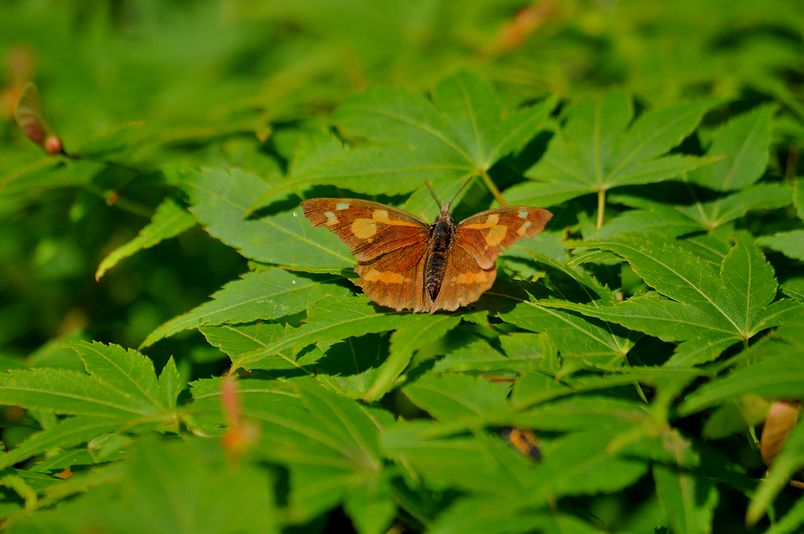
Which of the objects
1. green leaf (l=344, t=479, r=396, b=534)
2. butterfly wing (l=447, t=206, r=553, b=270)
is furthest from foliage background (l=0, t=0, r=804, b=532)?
butterfly wing (l=447, t=206, r=553, b=270)

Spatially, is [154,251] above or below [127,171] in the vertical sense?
below

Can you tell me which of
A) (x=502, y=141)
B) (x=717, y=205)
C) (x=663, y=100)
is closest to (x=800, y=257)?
(x=717, y=205)

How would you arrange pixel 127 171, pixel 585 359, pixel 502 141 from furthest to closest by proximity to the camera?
pixel 127 171
pixel 502 141
pixel 585 359

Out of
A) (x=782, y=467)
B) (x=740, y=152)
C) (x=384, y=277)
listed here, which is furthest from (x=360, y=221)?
(x=740, y=152)

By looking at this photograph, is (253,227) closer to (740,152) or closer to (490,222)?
(490,222)

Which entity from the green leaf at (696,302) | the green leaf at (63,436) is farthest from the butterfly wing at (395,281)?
the green leaf at (63,436)

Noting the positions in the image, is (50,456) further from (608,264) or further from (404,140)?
(608,264)

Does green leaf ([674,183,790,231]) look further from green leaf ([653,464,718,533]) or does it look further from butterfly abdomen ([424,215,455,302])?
green leaf ([653,464,718,533])
